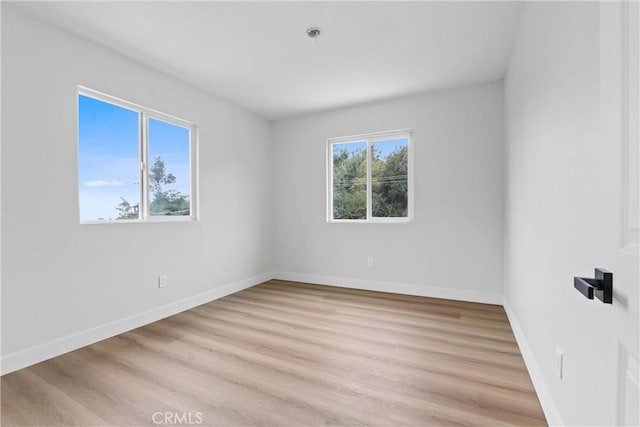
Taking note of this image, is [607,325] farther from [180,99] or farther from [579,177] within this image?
[180,99]

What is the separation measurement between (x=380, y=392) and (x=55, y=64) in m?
3.34

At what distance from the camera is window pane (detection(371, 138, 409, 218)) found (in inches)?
158

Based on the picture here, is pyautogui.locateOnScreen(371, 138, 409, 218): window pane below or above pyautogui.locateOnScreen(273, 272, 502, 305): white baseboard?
above

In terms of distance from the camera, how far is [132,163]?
116 inches

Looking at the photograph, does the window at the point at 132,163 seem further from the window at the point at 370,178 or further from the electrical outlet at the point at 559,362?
the electrical outlet at the point at 559,362

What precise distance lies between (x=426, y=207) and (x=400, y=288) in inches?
44.0

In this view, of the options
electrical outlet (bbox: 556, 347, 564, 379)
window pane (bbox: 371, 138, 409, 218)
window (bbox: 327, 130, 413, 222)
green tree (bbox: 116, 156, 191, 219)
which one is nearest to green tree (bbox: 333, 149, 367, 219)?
window (bbox: 327, 130, 413, 222)

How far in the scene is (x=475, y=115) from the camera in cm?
352

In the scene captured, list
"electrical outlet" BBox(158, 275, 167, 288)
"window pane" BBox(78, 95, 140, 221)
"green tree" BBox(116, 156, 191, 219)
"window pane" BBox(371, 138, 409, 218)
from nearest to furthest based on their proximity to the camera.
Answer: "window pane" BBox(78, 95, 140, 221) < "green tree" BBox(116, 156, 191, 219) < "electrical outlet" BBox(158, 275, 167, 288) < "window pane" BBox(371, 138, 409, 218)

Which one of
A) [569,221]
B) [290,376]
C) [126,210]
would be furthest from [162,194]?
[569,221]

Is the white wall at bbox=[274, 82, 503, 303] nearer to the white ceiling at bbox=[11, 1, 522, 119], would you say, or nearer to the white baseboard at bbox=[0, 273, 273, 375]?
the white ceiling at bbox=[11, 1, 522, 119]

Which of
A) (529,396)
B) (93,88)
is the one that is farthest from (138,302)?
(529,396)

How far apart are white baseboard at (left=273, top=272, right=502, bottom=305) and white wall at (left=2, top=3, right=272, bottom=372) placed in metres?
1.47

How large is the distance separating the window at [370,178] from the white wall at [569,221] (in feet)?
5.81
